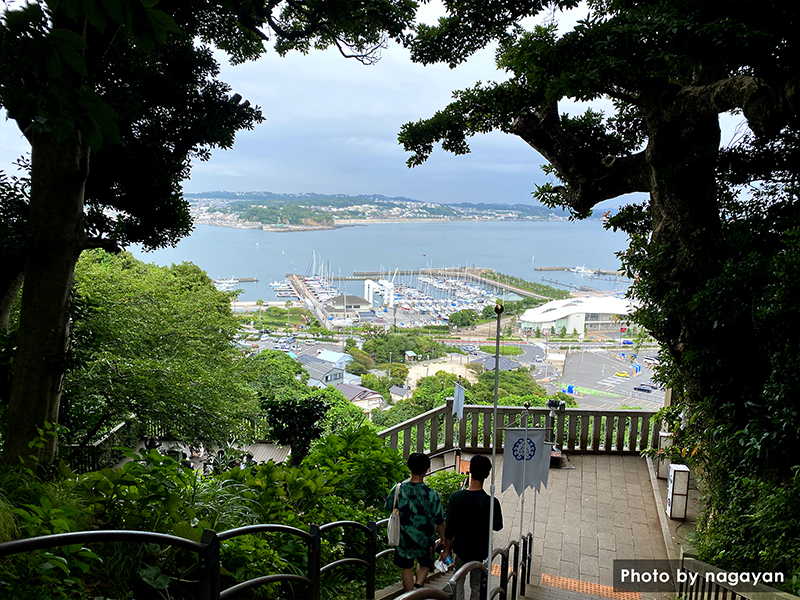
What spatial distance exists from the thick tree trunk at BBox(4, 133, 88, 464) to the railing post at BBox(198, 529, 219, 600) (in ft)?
10.8

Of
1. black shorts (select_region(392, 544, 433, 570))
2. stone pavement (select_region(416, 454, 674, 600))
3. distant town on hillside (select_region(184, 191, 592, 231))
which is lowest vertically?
stone pavement (select_region(416, 454, 674, 600))

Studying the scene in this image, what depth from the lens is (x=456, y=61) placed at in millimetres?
7535

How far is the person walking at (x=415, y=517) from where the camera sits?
3.59 meters

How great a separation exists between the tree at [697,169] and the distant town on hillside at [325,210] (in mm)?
23702

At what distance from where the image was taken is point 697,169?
556 cm

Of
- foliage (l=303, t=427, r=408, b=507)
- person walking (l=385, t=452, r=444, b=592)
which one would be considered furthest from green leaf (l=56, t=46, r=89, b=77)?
foliage (l=303, t=427, r=408, b=507)

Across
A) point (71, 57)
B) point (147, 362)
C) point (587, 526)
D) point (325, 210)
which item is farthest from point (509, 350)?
point (71, 57)

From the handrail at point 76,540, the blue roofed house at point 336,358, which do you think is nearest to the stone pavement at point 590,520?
the handrail at point 76,540

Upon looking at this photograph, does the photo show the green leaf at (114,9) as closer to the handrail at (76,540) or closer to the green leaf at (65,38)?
the green leaf at (65,38)

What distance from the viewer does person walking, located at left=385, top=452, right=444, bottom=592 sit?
359 centimetres

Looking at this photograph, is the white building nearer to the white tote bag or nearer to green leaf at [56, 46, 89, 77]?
the white tote bag

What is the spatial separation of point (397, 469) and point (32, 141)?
418 cm

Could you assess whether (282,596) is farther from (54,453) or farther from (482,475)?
(54,453)

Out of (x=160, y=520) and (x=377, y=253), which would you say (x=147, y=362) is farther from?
(x=377, y=253)
